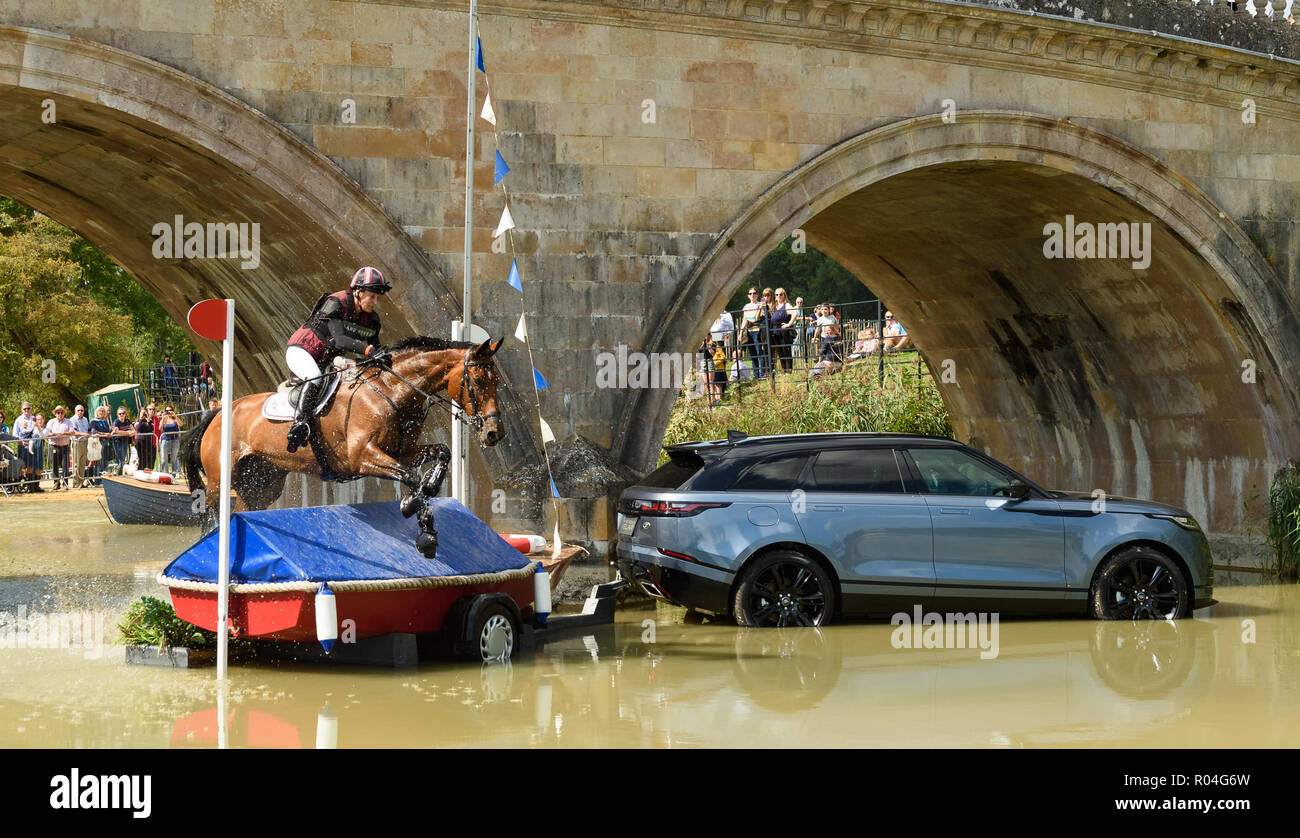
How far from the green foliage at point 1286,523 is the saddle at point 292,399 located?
10.9 metres

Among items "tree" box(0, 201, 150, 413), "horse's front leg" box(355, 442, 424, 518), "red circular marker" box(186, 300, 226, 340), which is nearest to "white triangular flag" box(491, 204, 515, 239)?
"horse's front leg" box(355, 442, 424, 518)

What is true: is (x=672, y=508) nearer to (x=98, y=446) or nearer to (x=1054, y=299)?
(x=1054, y=299)

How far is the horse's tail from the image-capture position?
11469mm

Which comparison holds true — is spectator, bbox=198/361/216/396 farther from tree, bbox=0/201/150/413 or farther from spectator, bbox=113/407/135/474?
tree, bbox=0/201/150/413

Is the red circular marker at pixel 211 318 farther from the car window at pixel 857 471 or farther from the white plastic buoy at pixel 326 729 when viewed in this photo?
the car window at pixel 857 471

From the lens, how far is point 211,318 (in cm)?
941

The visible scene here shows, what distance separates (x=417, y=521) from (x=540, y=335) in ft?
13.4

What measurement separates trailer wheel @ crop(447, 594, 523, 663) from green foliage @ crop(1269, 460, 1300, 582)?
32.3 feet

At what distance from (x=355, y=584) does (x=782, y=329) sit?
1717 centimetres

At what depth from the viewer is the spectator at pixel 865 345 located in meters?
27.9

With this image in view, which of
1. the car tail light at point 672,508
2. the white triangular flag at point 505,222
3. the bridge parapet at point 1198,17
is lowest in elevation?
the car tail light at point 672,508

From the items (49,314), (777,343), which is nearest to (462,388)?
(777,343)

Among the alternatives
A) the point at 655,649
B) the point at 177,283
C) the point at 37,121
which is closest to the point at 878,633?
the point at 655,649

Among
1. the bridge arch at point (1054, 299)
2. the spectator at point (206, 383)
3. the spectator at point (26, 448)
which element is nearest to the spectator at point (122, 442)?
the spectator at point (26, 448)
